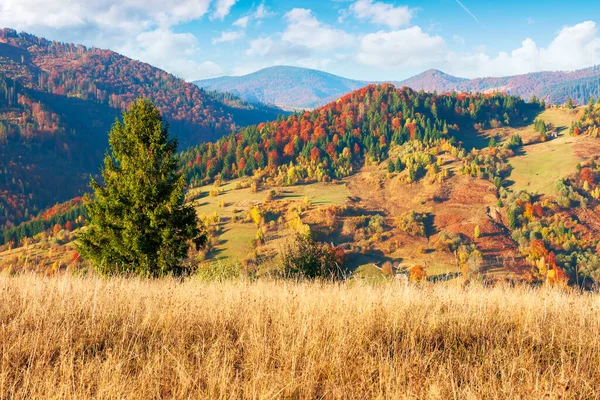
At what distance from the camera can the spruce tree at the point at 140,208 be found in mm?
18688

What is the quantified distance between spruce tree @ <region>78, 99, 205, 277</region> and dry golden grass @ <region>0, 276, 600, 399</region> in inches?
540

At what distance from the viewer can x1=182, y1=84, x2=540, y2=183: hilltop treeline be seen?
150 metres

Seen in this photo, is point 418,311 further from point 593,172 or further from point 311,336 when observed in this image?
point 593,172

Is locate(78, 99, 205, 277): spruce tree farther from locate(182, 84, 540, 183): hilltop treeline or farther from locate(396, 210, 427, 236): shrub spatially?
locate(182, 84, 540, 183): hilltop treeline

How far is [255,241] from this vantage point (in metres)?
86.5

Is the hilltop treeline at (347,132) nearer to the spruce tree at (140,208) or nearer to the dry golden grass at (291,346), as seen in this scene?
the spruce tree at (140,208)

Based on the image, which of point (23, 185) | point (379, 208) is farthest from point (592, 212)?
point (23, 185)

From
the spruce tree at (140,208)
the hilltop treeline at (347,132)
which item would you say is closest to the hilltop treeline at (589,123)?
the hilltop treeline at (347,132)

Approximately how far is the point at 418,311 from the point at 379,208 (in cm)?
11143

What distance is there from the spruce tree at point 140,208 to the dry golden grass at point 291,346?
13.7 meters

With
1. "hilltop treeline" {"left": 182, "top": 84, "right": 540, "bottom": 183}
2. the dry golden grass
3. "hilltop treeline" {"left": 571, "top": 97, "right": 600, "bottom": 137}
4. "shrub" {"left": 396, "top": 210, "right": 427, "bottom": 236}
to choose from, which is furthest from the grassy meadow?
the dry golden grass

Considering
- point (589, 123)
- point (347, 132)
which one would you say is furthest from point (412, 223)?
point (589, 123)

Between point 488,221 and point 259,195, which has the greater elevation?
point 259,195

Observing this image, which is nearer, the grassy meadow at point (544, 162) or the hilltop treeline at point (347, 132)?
the grassy meadow at point (544, 162)
